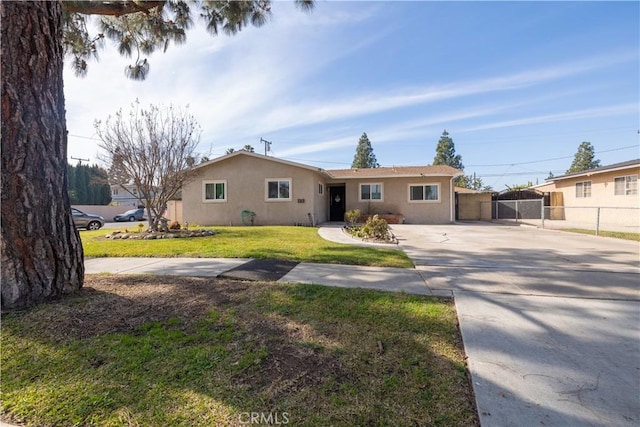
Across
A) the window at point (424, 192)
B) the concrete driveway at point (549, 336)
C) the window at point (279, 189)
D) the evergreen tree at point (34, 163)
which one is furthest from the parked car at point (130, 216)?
the concrete driveway at point (549, 336)

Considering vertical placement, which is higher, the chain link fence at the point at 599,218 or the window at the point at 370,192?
the window at the point at 370,192

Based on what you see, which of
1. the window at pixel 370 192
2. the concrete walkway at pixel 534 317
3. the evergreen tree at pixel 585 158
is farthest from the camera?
the evergreen tree at pixel 585 158

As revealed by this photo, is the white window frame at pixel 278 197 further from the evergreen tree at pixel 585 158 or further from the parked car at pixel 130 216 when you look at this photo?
the evergreen tree at pixel 585 158

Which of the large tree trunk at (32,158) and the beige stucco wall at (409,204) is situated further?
the beige stucco wall at (409,204)

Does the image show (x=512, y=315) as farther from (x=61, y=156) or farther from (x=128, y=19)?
(x=128, y=19)

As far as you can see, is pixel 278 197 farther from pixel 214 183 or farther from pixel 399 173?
pixel 399 173

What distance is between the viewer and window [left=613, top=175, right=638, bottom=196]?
559 inches

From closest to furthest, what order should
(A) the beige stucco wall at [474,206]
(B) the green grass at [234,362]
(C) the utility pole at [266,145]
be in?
(B) the green grass at [234,362]
(A) the beige stucco wall at [474,206]
(C) the utility pole at [266,145]

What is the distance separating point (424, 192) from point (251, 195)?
995cm

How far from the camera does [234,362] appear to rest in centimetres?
224

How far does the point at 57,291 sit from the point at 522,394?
4810 mm

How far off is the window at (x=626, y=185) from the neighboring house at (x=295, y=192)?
8024 mm

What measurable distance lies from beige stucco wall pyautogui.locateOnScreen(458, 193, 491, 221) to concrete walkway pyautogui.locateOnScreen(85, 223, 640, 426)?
1413cm

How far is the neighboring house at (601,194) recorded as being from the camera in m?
14.2
